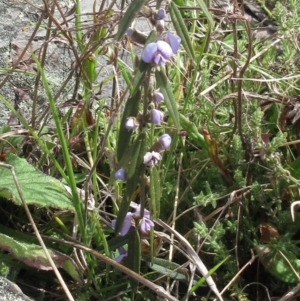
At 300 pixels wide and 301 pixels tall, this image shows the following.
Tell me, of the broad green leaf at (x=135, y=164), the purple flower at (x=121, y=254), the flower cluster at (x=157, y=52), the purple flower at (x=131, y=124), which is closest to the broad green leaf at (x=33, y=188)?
the purple flower at (x=121, y=254)

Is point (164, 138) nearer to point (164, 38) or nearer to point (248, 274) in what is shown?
point (164, 38)

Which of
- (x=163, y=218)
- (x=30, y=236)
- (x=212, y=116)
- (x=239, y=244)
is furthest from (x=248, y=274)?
(x=30, y=236)

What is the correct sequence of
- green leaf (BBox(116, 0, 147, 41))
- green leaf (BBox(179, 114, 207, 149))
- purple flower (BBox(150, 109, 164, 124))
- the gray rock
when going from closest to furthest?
green leaf (BBox(116, 0, 147, 41)) → purple flower (BBox(150, 109, 164, 124)) → the gray rock → green leaf (BBox(179, 114, 207, 149))

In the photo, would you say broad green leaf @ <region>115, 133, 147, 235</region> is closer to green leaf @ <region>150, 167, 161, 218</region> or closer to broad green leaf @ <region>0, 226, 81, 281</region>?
green leaf @ <region>150, 167, 161, 218</region>

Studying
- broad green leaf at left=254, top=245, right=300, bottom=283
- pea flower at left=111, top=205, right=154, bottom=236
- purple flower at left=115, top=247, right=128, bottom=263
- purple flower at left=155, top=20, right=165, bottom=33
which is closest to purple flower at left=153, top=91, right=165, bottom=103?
purple flower at left=155, top=20, right=165, bottom=33

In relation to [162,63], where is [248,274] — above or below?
below

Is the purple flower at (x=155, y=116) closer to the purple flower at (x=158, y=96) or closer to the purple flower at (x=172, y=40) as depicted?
the purple flower at (x=158, y=96)

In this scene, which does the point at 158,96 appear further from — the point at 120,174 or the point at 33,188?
the point at 33,188
